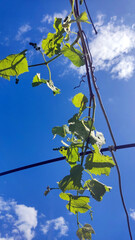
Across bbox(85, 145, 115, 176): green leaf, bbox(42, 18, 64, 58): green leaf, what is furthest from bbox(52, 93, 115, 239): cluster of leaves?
bbox(42, 18, 64, 58): green leaf

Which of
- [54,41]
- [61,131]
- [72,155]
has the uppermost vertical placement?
[54,41]

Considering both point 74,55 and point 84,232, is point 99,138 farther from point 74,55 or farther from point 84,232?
point 84,232

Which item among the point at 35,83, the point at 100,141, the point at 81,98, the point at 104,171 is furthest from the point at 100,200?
the point at 35,83

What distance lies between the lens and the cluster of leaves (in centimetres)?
73

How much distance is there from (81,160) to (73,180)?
80mm

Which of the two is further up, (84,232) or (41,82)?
(41,82)

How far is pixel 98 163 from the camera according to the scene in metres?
0.78

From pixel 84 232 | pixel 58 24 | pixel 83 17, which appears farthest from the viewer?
pixel 84 232

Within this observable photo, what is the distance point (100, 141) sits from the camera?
730mm

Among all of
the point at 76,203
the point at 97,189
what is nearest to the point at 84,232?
the point at 76,203

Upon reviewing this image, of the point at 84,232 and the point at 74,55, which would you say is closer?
the point at 74,55

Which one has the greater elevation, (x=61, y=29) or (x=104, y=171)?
(x=61, y=29)

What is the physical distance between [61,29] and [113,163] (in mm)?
576

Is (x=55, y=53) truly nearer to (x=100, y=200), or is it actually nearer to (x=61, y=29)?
(x=61, y=29)
